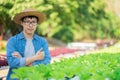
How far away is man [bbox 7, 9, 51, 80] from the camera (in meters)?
6.01

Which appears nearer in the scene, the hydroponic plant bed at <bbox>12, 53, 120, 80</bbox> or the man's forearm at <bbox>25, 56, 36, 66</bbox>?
the hydroponic plant bed at <bbox>12, 53, 120, 80</bbox>

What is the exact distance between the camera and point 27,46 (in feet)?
20.7

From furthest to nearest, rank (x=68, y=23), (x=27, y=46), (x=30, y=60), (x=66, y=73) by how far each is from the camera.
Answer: (x=68, y=23) → (x=27, y=46) → (x=30, y=60) → (x=66, y=73)

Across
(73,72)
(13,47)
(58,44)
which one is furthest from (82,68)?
(58,44)

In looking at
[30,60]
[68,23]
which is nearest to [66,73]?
[30,60]

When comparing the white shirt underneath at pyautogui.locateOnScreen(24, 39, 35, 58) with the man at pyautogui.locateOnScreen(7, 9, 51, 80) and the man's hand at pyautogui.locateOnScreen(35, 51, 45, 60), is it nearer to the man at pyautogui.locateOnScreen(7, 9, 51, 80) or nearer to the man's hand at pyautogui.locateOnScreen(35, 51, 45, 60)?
the man at pyautogui.locateOnScreen(7, 9, 51, 80)

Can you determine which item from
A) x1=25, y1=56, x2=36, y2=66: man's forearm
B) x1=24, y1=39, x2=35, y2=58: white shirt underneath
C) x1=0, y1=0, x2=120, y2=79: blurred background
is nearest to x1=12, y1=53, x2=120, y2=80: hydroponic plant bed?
x1=25, y1=56, x2=36, y2=66: man's forearm

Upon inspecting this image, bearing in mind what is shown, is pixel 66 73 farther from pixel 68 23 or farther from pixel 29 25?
pixel 68 23

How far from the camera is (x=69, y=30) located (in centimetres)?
5384

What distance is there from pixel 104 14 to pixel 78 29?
4.67 m

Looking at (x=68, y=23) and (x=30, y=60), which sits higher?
(x=30, y=60)

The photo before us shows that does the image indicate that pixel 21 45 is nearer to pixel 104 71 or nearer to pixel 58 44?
pixel 104 71

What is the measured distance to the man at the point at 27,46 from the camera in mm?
6008

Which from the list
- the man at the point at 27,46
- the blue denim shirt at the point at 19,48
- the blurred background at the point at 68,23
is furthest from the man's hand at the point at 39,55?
the blurred background at the point at 68,23
